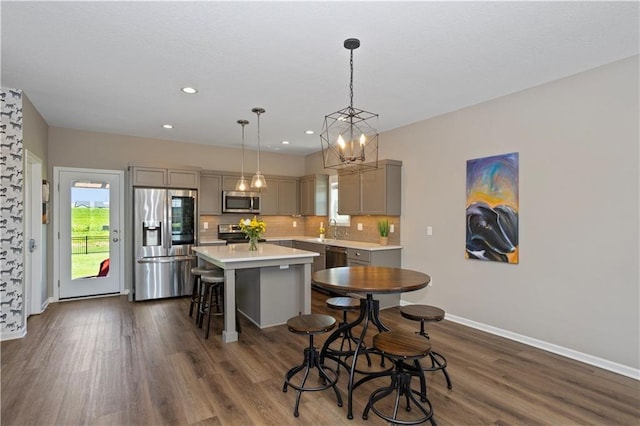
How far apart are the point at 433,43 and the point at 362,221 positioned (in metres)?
3.70

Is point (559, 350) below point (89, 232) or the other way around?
below

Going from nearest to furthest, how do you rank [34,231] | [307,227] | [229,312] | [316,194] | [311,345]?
[311,345] < [229,312] < [34,231] < [316,194] < [307,227]

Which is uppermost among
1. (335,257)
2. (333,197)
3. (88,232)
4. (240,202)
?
(333,197)

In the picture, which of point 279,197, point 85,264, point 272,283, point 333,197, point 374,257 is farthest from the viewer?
point 279,197

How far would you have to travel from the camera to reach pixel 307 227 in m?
7.75

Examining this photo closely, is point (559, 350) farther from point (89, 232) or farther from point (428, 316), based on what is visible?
point (89, 232)

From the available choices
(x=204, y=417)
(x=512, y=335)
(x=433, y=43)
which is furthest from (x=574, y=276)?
(x=204, y=417)

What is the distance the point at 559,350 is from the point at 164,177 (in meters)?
5.79

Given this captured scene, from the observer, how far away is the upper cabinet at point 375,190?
5.12 metres

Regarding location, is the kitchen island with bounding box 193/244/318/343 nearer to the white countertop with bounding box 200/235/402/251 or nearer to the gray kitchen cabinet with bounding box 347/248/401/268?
the gray kitchen cabinet with bounding box 347/248/401/268

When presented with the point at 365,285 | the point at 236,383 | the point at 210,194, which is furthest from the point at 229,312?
the point at 210,194

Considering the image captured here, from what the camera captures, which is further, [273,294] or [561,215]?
[273,294]

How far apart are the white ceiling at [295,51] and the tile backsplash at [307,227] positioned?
6.62 ft

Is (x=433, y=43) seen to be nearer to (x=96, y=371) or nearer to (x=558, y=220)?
(x=558, y=220)
